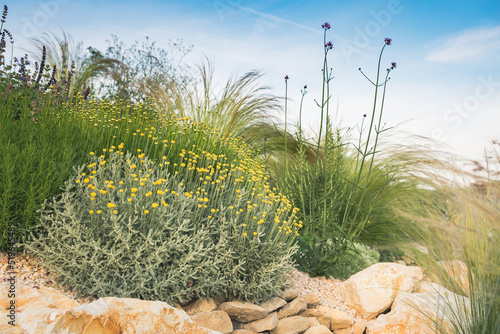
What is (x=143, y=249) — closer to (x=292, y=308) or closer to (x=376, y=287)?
(x=292, y=308)

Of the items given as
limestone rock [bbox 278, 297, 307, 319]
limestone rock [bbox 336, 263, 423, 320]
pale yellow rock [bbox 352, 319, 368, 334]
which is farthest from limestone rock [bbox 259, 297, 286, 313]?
limestone rock [bbox 336, 263, 423, 320]

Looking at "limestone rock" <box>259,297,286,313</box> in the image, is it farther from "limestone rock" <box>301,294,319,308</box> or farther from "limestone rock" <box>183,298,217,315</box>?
"limestone rock" <box>183,298,217,315</box>

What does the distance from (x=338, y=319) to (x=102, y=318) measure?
203 cm

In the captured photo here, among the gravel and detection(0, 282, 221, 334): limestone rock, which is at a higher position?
detection(0, 282, 221, 334): limestone rock

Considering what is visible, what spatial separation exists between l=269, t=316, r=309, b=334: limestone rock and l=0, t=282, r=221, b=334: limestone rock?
3.73 ft

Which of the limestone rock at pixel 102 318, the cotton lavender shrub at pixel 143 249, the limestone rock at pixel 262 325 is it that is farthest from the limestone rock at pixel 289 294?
the limestone rock at pixel 102 318

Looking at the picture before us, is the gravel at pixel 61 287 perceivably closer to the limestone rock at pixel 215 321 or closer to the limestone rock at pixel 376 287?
the limestone rock at pixel 376 287

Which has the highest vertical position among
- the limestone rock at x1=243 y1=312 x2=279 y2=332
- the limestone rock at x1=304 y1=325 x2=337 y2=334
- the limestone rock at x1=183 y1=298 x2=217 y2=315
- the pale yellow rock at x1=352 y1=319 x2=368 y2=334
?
the limestone rock at x1=183 y1=298 x2=217 y2=315

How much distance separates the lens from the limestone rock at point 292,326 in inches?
110

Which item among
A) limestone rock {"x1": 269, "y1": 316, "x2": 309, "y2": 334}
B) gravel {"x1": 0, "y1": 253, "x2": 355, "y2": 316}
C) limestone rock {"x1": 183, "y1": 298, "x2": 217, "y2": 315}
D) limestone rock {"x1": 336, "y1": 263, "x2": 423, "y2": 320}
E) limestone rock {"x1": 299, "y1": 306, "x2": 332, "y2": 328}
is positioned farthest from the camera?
limestone rock {"x1": 336, "y1": 263, "x2": 423, "y2": 320}

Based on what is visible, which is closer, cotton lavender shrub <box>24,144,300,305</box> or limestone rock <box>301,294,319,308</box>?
cotton lavender shrub <box>24,144,300,305</box>

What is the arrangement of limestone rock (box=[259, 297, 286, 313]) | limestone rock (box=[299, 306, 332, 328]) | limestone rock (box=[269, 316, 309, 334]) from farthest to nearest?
limestone rock (box=[299, 306, 332, 328]) < limestone rock (box=[259, 297, 286, 313]) < limestone rock (box=[269, 316, 309, 334])

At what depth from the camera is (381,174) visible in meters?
5.42

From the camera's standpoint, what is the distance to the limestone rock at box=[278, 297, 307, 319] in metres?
2.98
